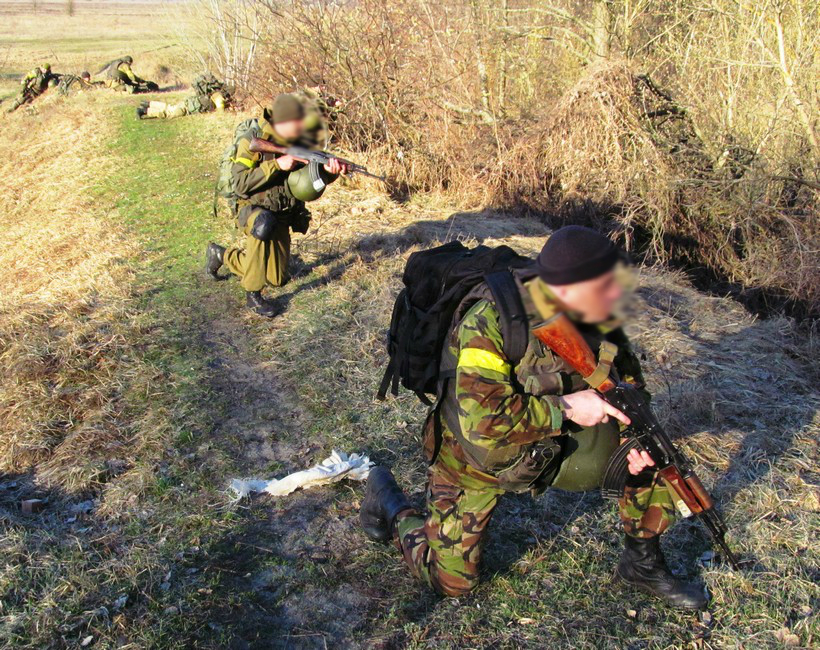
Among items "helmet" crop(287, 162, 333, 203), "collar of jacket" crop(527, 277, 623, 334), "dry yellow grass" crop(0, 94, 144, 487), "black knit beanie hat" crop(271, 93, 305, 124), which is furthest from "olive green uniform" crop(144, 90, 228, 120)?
"collar of jacket" crop(527, 277, 623, 334)

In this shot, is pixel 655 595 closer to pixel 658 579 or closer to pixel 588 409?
pixel 658 579

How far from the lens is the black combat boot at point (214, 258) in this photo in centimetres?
597

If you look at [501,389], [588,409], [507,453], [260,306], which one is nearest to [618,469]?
[588,409]

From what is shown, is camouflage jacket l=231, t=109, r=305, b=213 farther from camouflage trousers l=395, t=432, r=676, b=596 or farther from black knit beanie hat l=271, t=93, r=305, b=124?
camouflage trousers l=395, t=432, r=676, b=596

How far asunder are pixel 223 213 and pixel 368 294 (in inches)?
124

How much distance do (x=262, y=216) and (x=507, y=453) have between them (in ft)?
11.3

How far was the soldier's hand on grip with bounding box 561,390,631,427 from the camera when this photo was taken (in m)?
2.31

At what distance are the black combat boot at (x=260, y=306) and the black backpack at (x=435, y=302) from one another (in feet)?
9.54

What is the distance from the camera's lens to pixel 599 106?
858 centimetres

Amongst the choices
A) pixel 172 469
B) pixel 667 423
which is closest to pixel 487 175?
pixel 667 423

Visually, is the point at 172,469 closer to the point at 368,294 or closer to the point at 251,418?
the point at 251,418

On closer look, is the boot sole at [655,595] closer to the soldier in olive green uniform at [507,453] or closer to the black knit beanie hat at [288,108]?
the soldier in olive green uniform at [507,453]

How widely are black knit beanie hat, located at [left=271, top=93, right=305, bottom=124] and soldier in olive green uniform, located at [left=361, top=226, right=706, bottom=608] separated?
2.92 ft

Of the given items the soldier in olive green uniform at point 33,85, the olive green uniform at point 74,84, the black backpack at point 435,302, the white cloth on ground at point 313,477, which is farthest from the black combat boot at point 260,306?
the soldier in olive green uniform at point 33,85
